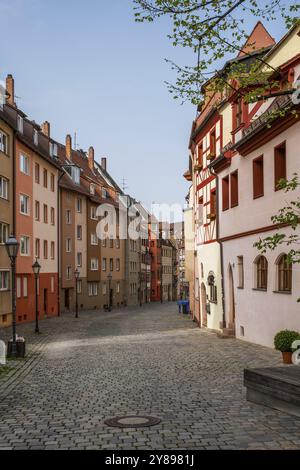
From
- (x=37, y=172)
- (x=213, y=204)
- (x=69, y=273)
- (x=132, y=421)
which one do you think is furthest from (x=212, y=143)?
(x=69, y=273)

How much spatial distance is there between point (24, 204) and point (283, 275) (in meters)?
24.5

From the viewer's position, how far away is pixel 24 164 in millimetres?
40469

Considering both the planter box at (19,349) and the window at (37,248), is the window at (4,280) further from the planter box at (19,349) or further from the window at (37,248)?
the planter box at (19,349)

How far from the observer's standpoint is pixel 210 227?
30.0 metres

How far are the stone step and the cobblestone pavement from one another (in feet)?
0.64

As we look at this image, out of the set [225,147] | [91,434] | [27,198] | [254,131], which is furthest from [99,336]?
[91,434]

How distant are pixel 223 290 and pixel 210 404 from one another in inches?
650

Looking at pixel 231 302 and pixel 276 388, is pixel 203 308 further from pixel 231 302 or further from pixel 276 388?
pixel 276 388

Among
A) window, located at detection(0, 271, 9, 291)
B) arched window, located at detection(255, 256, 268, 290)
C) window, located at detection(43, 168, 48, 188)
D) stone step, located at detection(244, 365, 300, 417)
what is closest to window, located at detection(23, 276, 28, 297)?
window, located at detection(0, 271, 9, 291)

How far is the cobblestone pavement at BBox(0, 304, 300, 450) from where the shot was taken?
27.8 feet

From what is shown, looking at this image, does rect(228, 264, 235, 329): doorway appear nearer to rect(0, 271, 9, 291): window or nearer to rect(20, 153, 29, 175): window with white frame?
rect(0, 271, 9, 291): window

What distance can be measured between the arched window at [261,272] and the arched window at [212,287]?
6.95 m

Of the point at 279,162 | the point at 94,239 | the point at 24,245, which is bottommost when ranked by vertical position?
the point at 24,245

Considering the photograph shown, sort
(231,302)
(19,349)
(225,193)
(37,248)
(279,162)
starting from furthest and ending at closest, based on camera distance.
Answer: (37,248) → (225,193) → (231,302) → (279,162) → (19,349)
